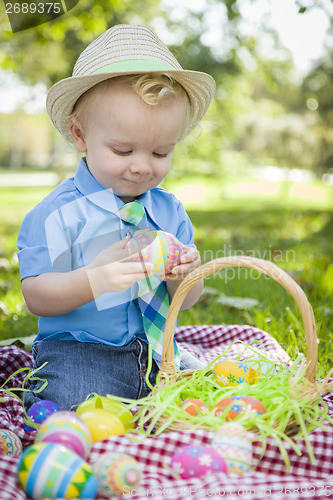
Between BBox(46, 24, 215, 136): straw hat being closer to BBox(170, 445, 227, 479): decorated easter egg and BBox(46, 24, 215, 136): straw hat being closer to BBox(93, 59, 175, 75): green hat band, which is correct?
BBox(93, 59, 175, 75): green hat band

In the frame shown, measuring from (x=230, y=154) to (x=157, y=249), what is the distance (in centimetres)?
1001

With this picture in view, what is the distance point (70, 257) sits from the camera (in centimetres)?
206

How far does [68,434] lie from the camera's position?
144cm

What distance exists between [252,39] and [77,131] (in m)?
7.95

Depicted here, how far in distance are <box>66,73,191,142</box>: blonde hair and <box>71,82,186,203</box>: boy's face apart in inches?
0.8

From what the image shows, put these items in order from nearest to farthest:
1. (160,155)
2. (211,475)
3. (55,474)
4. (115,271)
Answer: (55,474) < (211,475) < (115,271) < (160,155)

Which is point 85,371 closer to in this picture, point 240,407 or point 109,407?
point 109,407

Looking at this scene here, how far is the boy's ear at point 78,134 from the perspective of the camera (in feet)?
7.16

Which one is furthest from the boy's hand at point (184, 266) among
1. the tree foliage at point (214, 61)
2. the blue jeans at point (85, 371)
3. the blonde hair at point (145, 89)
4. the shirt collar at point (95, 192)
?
the tree foliage at point (214, 61)

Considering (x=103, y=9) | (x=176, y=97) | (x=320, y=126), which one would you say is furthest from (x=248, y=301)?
(x=320, y=126)

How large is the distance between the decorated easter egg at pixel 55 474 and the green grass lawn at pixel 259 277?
1.16 meters

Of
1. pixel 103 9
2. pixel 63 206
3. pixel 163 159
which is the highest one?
pixel 103 9

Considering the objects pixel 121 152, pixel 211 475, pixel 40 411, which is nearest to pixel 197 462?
pixel 211 475

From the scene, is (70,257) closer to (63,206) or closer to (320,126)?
(63,206)
